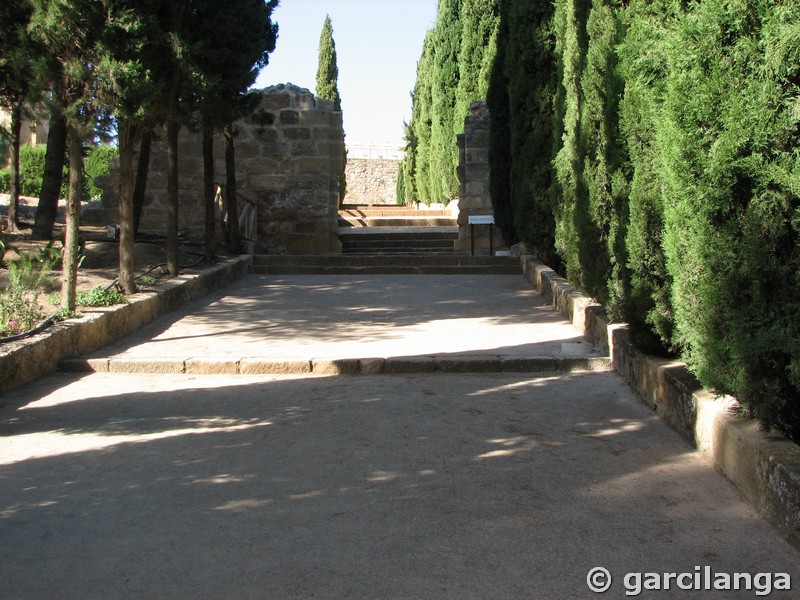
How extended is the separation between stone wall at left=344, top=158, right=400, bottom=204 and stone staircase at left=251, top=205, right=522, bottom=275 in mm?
21284

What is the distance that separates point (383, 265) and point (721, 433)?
940cm

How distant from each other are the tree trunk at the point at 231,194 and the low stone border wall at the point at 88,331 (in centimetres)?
235

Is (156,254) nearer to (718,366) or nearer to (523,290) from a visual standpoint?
(523,290)

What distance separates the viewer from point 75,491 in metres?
3.92

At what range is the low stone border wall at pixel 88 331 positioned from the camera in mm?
5973

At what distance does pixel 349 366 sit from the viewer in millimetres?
6570

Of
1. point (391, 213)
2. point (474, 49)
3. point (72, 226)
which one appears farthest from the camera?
point (391, 213)

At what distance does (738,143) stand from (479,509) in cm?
191

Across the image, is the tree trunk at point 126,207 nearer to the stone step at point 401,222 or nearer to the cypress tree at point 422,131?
the stone step at point 401,222

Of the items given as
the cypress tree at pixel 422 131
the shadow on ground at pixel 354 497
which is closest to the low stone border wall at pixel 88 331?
the shadow on ground at pixel 354 497

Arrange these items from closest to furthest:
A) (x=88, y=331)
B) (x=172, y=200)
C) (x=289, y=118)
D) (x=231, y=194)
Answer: (x=88, y=331) → (x=172, y=200) → (x=231, y=194) → (x=289, y=118)

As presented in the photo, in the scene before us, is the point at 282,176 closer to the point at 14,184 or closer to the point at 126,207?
the point at 14,184

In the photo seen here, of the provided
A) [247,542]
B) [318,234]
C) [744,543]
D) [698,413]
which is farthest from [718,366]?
[318,234]

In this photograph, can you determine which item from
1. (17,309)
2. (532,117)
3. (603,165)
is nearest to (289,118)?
(532,117)
